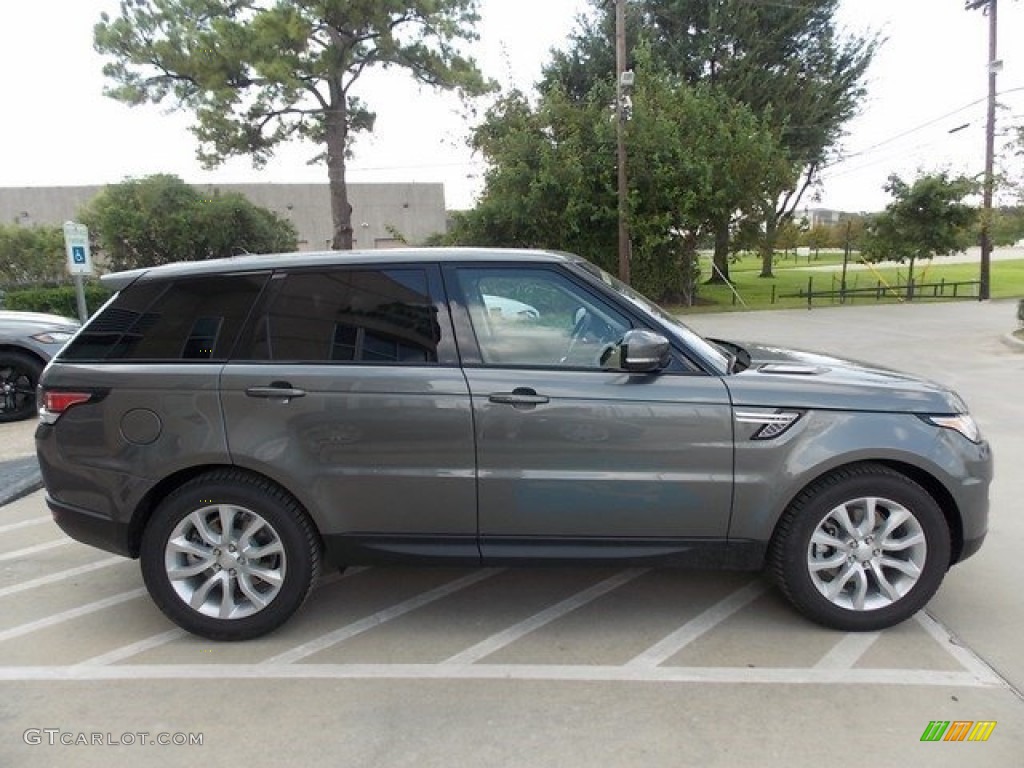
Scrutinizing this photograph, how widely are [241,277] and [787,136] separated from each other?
30.7 meters

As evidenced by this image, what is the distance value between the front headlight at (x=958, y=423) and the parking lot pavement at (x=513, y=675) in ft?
2.95

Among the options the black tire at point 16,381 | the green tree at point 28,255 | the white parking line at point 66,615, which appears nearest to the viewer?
the white parking line at point 66,615

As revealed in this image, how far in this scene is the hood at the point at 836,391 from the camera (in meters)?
3.11

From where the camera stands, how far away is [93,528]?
3.34m

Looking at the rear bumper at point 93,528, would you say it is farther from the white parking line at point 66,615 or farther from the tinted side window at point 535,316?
the tinted side window at point 535,316

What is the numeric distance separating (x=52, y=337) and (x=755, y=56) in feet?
89.7

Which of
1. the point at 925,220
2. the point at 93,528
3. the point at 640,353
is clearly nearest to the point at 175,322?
the point at 93,528

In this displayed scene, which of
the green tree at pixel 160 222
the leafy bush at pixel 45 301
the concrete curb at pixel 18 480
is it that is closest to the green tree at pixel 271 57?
the green tree at pixel 160 222

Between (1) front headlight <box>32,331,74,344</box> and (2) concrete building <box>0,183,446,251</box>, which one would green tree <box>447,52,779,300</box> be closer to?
(1) front headlight <box>32,331,74,344</box>

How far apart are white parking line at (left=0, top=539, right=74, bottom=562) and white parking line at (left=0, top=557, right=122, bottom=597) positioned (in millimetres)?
468

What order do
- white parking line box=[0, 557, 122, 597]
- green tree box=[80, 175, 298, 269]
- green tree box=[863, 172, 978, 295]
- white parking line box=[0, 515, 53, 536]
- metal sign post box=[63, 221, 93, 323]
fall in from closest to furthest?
white parking line box=[0, 557, 122, 597], white parking line box=[0, 515, 53, 536], metal sign post box=[63, 221, 93, 323], green tree box=[863, 172, 978, 295], green tree box=[80, 175, 298, 269]

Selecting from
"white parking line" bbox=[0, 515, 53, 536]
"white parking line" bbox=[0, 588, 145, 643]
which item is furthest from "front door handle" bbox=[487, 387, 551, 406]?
"white parking line" bbox=[0, 515, 53, 536]

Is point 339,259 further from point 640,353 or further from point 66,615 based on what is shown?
point 66,615

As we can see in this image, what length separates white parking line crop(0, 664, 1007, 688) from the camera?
293 centimetres
